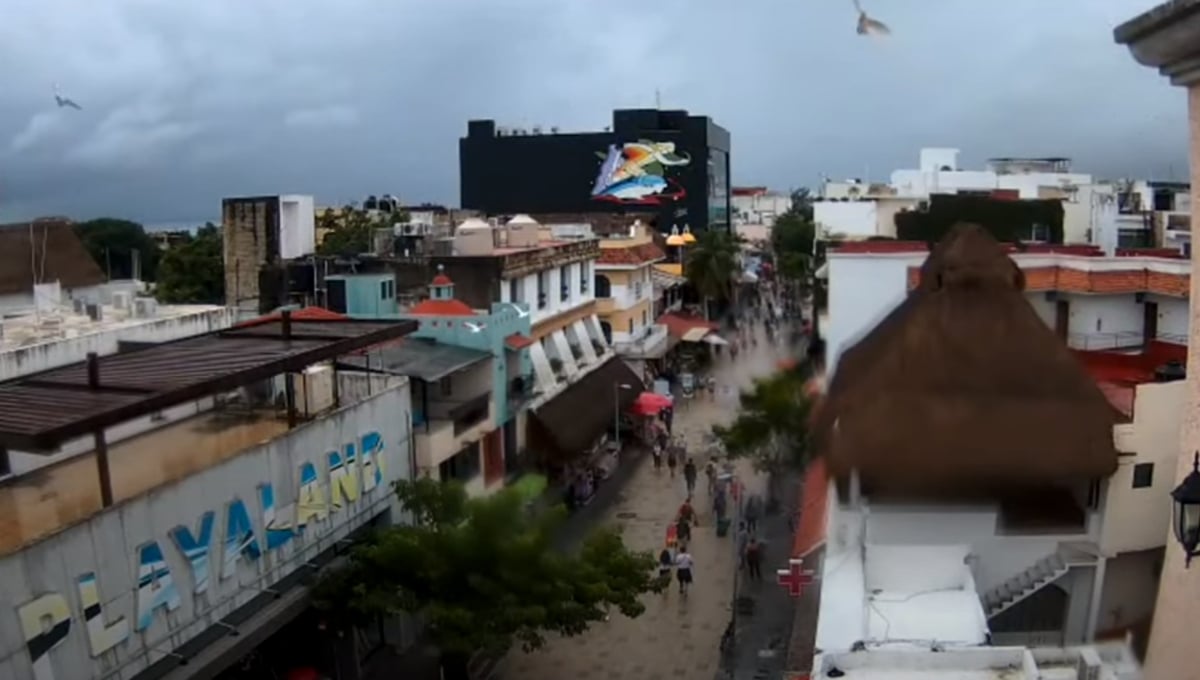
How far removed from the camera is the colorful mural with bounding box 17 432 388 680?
8641 mm

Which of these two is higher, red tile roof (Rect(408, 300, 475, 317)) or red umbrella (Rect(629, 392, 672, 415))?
red tile roof (Rect(408, 300, 475, 317))

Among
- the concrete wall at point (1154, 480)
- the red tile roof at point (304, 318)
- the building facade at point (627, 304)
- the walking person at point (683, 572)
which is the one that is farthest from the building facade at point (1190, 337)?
the building facade at point (627, 304)

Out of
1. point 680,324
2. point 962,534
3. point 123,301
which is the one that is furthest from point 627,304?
point 962,534

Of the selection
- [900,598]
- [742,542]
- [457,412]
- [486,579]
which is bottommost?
[742,542]

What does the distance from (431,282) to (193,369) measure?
37.4 feet

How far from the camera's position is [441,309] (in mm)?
19750

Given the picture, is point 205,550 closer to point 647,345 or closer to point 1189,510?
point 1189,510

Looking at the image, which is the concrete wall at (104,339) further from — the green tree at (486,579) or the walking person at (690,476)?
the walking person at (690,476)

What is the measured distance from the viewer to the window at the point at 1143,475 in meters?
10.1

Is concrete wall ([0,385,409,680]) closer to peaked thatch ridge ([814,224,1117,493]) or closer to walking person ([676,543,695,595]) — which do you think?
walking person ([676,543,695,595])

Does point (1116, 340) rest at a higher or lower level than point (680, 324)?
higher

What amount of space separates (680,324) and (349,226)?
14.7 m

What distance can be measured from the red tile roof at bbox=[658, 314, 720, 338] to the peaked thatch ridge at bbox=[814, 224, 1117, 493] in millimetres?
32631

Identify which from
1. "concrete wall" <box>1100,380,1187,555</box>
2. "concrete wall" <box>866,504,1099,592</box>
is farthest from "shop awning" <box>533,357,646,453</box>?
"concrete wall" <box>866,504,1099,592</box>
